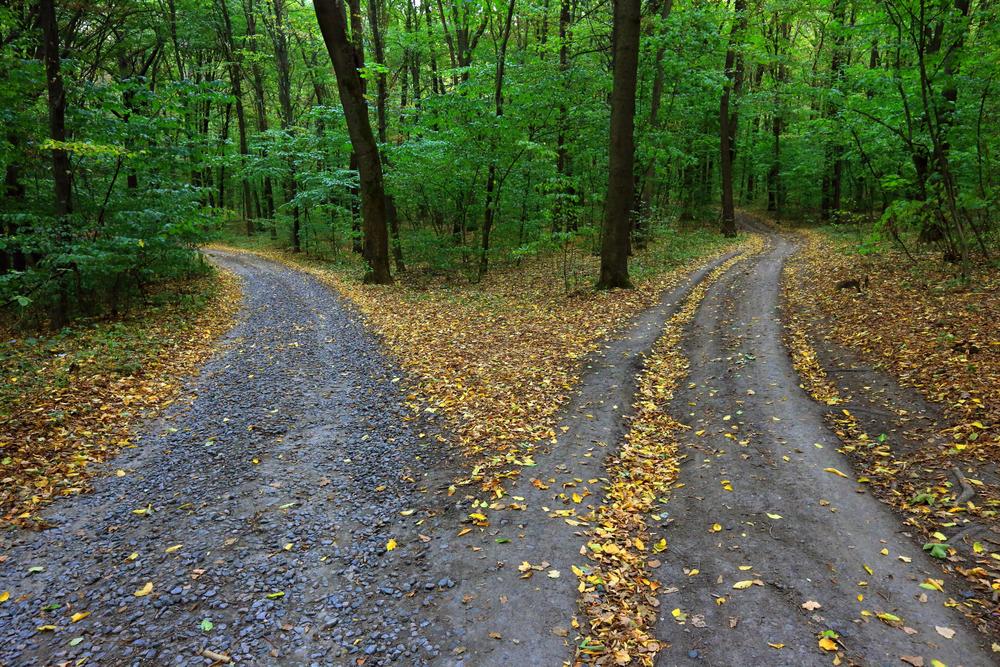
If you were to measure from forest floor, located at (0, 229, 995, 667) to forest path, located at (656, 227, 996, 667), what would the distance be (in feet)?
0.07

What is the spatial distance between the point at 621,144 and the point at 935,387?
8.38 meters

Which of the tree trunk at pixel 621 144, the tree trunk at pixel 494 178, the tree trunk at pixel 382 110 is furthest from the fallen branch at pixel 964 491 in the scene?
the tree trunk at pixel 382 110

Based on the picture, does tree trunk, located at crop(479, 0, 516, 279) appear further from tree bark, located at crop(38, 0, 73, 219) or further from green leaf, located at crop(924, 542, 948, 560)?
green leaf, located at crop(924, 542, 948, 560)

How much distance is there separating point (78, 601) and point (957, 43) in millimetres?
14155

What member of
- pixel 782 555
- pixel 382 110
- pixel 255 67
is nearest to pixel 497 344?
pixel 782 555

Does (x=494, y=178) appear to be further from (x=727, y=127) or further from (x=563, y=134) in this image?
(x=727, y=127)

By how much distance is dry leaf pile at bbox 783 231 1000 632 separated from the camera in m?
4.16

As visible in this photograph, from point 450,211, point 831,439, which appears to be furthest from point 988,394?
point 450,211

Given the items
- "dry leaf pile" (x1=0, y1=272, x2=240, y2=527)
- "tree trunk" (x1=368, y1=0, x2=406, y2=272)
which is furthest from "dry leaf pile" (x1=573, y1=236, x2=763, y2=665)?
"tree trunk" (x1=368, y1=0, x2=406, y2=272)

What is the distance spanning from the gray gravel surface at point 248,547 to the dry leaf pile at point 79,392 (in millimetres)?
393

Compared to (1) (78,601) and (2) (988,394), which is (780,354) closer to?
(2) (988,394)

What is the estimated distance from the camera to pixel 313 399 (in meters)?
7.50

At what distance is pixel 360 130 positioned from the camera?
14.7 meters

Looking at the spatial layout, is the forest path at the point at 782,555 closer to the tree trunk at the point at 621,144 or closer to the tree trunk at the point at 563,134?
the tree trunk at the point at 621,144
